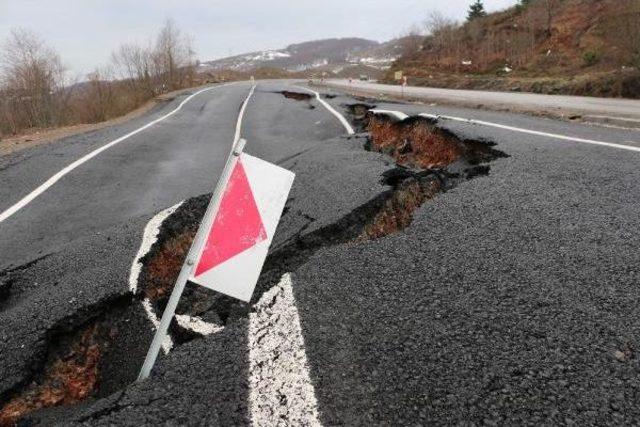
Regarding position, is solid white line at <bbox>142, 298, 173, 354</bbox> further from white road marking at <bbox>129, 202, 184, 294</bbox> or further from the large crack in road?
white road marking at <bbox>129, 202, 184, 294</bbox>

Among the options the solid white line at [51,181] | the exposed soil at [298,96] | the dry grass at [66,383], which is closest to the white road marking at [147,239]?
the dry grass at [66,383]

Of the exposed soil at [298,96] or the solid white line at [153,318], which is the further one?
the exposed soil at [298,96]

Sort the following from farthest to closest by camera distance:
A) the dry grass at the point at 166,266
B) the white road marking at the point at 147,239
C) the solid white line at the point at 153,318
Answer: the dry grass at the point at 166,266, the white road marking at the point at 147,239, the solid white line at the point at 153,318

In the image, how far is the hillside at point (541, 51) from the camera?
18.7 m

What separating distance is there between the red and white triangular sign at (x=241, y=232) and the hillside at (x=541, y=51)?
1788 centimetres

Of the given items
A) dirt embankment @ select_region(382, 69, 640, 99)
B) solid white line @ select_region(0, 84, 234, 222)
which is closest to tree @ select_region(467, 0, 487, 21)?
dirt embankment @ select_region(382, 69, 640, 99)

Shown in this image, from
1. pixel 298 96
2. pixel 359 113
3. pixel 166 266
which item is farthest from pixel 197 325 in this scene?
pixel 298 96

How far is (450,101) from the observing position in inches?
592

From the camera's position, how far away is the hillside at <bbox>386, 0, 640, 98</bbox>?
18.7 metres

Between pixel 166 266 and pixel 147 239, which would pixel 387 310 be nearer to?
pixel 166 266

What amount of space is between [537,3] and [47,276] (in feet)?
144

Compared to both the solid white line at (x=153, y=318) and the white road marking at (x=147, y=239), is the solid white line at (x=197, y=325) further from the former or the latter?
the white road marking at (x=147, y=239)

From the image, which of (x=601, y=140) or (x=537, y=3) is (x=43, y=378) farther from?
(x=537, y=3)

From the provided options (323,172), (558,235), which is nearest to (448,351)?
(558,235)
